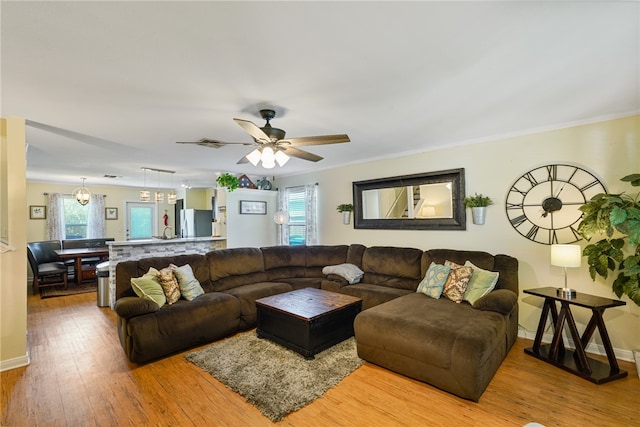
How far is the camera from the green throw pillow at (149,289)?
3.22 meters

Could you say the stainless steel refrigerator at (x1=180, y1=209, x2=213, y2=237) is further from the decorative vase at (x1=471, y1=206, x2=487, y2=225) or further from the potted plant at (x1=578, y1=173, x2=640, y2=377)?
the potted plant at (x1=578, y1=173, x2=640, y2=377)

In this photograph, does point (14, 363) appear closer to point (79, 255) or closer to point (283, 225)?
point (79, 255)

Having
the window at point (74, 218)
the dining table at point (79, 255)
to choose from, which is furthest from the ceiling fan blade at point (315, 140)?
the window at point (74, 218)

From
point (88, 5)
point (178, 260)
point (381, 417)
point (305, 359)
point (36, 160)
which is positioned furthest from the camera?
point (36, 160)

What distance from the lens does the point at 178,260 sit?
3.95 metres

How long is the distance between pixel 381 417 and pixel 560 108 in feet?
10.6

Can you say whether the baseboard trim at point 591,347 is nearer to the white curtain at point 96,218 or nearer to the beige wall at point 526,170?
the beige wall at point 526,170

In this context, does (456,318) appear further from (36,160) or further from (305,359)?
(36,160)


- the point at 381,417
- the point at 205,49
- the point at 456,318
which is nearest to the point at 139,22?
the point at 205,49

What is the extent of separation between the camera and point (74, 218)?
300 inches

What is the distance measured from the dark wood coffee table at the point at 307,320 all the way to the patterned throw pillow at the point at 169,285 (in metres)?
0.98

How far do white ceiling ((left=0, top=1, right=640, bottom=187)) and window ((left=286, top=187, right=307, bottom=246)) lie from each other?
2.89m

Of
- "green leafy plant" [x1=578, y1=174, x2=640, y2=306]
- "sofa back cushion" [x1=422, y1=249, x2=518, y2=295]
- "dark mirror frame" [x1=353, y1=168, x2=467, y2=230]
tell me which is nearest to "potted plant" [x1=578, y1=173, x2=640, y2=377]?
"green leafy plant" [x1=578, y1=174, x2=640, y2=306]

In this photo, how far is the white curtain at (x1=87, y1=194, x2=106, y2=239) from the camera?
772 centimetres
